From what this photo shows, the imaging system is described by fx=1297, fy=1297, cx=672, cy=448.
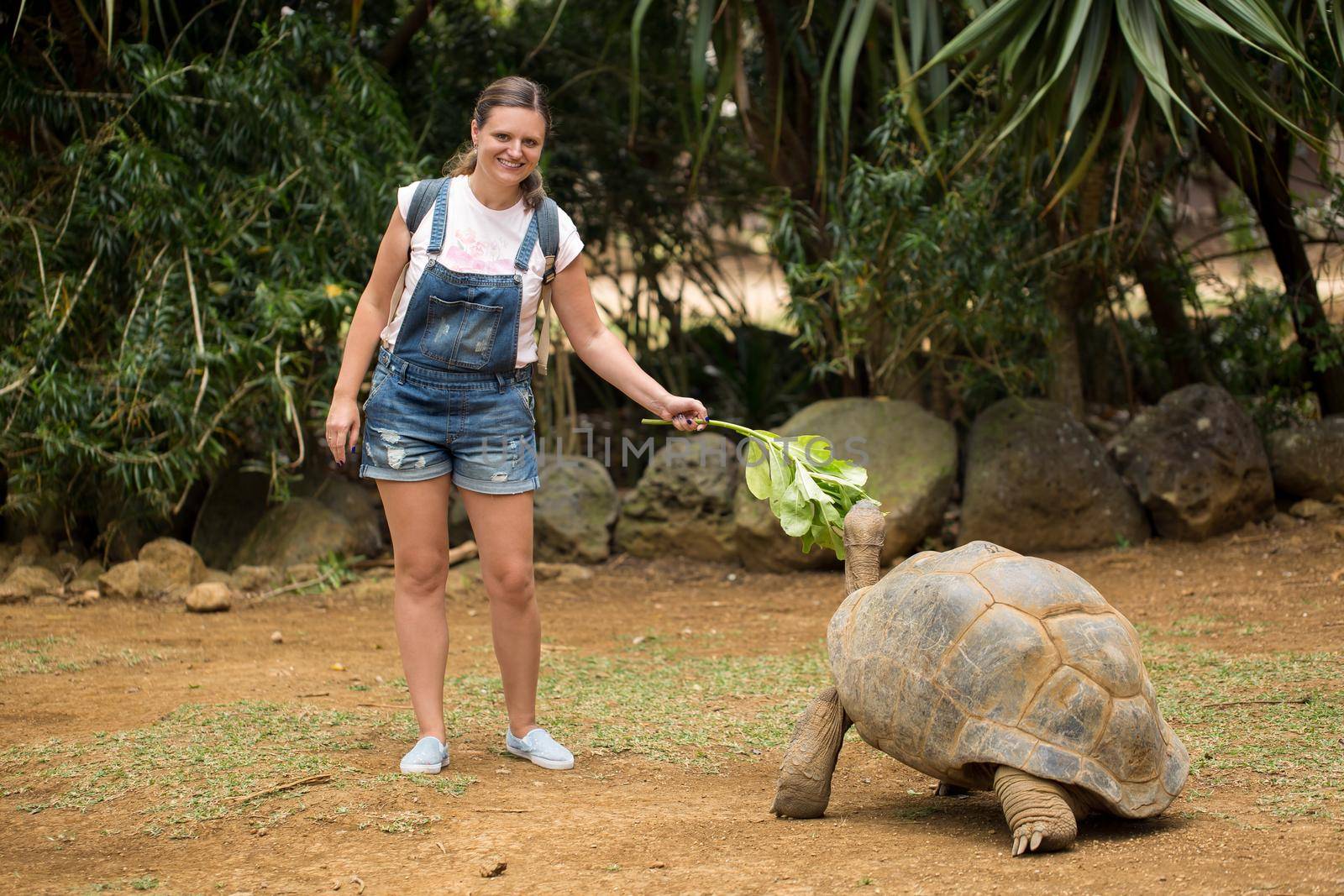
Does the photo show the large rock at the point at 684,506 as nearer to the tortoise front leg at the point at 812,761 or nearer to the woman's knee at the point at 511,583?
the woman's knee at the point at 511,583

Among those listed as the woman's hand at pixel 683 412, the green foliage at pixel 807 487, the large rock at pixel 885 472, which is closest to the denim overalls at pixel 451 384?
the woman's hand at pixel 683 412

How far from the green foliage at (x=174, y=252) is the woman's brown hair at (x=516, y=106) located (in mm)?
2509

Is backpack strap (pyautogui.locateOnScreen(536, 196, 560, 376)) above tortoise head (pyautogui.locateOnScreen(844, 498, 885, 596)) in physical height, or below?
above

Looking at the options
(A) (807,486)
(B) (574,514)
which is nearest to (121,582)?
(B) (574,514)

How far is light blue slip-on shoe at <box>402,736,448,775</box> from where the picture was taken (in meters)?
3.19

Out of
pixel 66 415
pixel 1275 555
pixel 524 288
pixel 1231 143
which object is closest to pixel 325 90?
pixel 66 415

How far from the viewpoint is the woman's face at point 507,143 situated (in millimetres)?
3066

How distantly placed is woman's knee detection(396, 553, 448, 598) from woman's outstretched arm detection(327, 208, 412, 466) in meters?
0.30

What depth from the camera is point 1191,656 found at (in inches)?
170

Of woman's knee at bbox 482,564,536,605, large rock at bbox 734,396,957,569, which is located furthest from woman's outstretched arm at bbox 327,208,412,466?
large rock at bbox 734,396,957,569

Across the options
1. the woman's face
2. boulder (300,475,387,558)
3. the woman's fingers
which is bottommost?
boulder (300,475,387,558)

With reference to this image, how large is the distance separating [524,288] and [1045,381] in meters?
3.95

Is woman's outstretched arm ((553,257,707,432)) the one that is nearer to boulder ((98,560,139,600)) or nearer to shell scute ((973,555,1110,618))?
shell scute ((973,555,1110,618))

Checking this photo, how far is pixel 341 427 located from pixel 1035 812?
178 cm
